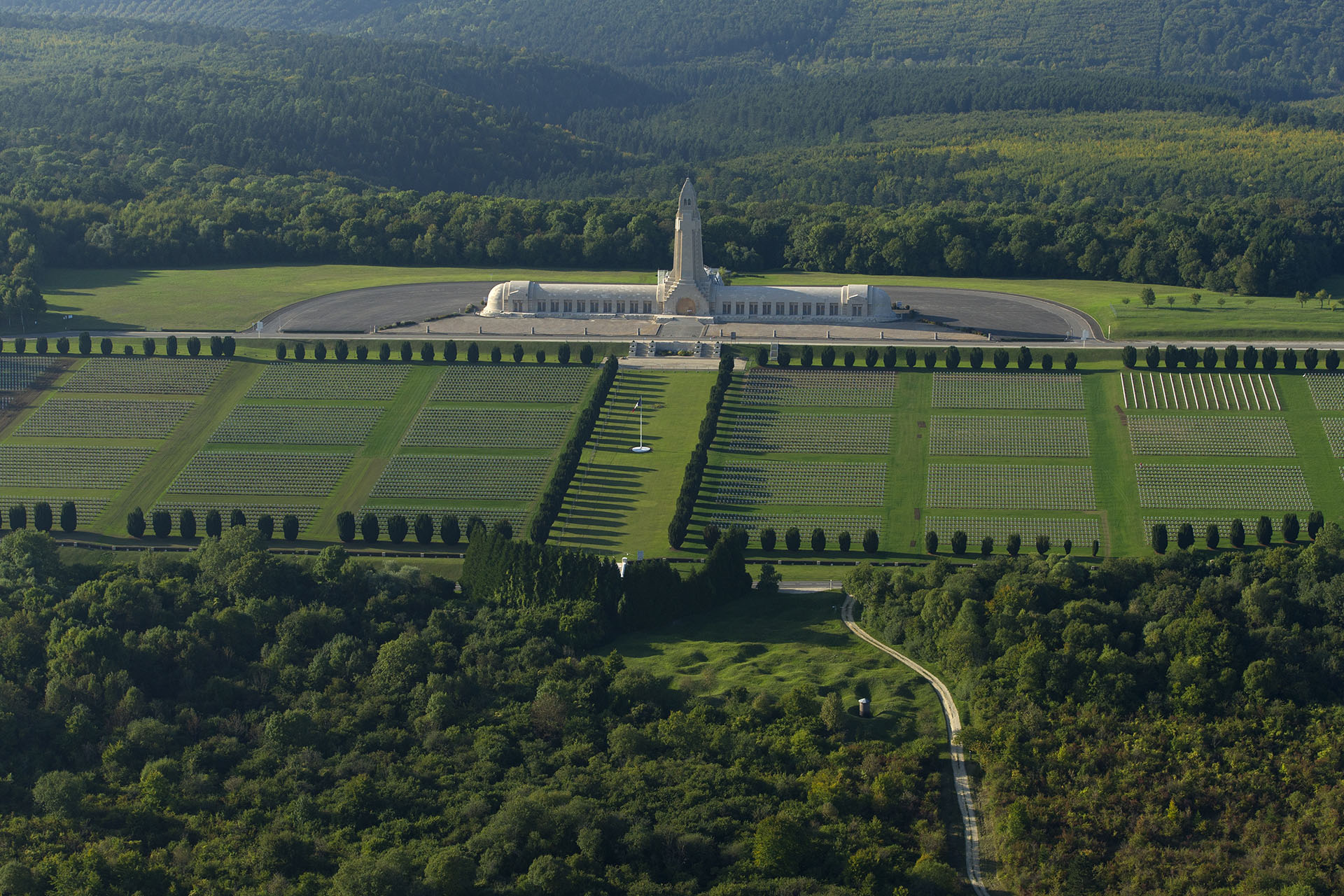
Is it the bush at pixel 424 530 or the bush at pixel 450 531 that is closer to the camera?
the bush at pixel 450 531

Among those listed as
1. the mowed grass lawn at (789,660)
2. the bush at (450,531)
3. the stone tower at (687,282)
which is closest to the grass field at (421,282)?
the stone tower at (687,282)

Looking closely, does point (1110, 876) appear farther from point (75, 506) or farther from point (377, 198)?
point (377, 198)

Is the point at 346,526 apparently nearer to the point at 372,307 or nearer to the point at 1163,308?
the point at 372,307

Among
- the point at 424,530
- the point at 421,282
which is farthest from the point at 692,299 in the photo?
the point at 424,530

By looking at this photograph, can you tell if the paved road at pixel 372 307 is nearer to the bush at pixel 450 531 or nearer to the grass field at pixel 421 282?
the grass field at pixel 421 282

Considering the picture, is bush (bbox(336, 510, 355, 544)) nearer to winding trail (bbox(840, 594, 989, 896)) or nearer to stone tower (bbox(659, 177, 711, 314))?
winding trail (bbox(840, 594, 989, 896))

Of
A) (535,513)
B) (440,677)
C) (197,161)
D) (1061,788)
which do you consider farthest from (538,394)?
(197,161)

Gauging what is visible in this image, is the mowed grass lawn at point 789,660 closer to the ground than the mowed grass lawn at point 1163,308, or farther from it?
closer to the ground
